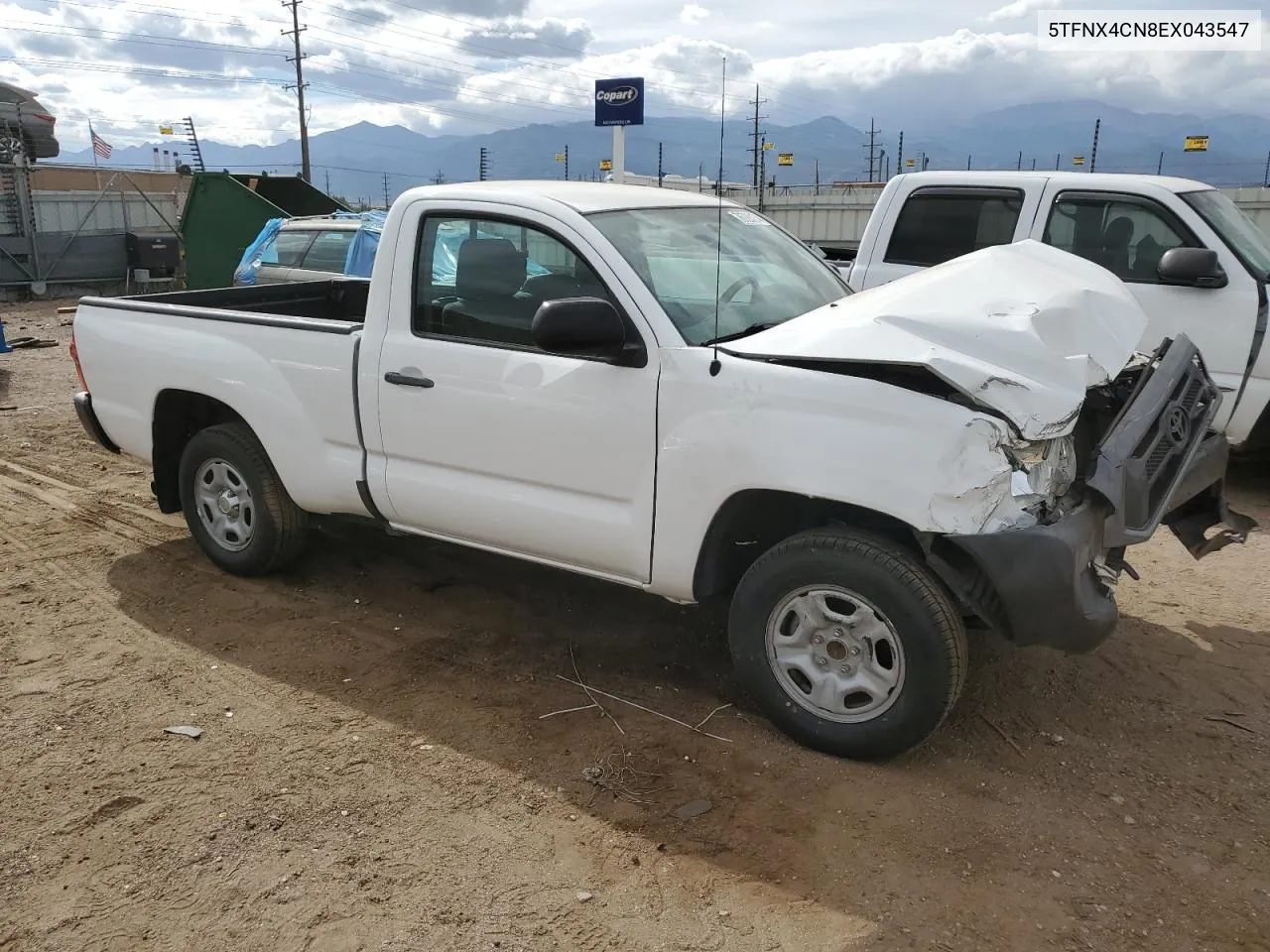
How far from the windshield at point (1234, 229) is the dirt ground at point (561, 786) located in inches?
92.3

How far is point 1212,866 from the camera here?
9.66 feet

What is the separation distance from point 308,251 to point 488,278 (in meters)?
8.51

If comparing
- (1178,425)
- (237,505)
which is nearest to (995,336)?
(1178,425)

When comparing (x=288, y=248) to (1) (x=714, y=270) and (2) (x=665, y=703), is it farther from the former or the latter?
(2) (x=665, y=703)

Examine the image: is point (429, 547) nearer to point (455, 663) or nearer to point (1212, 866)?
point (455, 663)

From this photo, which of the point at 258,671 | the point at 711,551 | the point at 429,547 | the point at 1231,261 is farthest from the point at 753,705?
the point at 1231,261

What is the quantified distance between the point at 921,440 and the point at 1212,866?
151cm

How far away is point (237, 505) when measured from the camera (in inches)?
201

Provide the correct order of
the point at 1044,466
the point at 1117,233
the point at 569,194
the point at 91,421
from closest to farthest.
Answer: the point at 1044,466, the point at 569,194, the point at 91,421, the point at 1117,233

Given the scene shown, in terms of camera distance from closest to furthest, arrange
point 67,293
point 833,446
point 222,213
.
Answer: point 833,446
point 222,213
point 67,293

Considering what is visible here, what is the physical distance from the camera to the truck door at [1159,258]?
20.3 feet

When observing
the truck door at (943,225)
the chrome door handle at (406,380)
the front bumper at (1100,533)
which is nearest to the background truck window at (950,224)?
the truck door at (943,225)

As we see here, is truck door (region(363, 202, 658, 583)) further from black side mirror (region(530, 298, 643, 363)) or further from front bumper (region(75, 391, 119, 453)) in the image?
front bumper (region(75, 391, 119, 453))

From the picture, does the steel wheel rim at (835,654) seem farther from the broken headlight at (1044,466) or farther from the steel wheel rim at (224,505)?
the steel wheel rim at (224,505)
